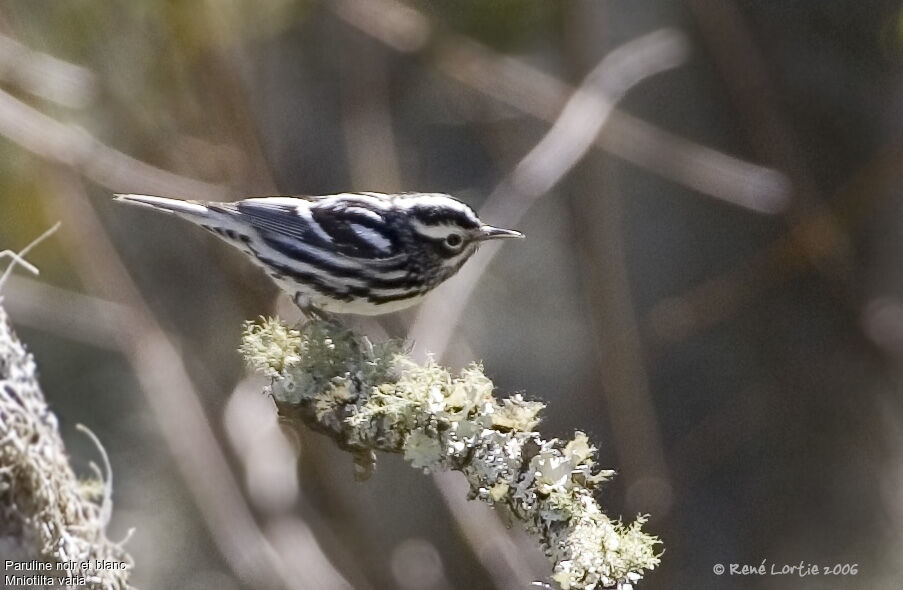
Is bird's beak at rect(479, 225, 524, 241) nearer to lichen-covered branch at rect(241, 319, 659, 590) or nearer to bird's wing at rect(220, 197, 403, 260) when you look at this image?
bird's wing at rect(220, 197, 403, 260)

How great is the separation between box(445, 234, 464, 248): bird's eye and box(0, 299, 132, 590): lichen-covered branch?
1191mm

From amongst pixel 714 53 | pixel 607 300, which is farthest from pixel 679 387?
pixel 714 53

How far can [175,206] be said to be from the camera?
108 inches

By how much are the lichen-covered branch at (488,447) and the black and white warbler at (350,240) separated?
949 mm

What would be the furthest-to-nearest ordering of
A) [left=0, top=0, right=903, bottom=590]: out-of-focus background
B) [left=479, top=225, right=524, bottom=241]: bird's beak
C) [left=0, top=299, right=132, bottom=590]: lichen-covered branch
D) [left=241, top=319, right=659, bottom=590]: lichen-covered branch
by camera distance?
[left=0, top=0, right=903, bottom=590]: out-of-focus background
[left=479, top=225, right=524, bottom=241]: bird's beak
[left=0, top=299, right=132, bottom=590]: lichen-covered branch
[left=241, top=319, right=659, bottom=590]: lichen-covered branch

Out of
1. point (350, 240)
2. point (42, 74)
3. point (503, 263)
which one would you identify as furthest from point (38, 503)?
point (503, 263)

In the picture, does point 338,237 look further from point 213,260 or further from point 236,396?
point 213,260

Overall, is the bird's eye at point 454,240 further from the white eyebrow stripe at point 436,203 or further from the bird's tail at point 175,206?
the bird's tail at point 175,206

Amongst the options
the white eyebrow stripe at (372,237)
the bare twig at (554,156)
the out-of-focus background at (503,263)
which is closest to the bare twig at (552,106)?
the out-of-focus background at (503,263)

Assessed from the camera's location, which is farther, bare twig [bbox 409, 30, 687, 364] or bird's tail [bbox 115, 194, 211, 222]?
bare twig [bbox 409, 30, 687, 364]

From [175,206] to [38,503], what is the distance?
100 cm

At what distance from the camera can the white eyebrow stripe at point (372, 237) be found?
2814 mm

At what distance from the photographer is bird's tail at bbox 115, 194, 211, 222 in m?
2.73

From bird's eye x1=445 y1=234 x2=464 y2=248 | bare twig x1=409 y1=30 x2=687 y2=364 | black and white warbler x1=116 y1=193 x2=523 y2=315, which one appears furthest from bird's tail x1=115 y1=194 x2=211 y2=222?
bare twig x1=409 y1=30 x2=687 y2=364
